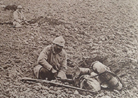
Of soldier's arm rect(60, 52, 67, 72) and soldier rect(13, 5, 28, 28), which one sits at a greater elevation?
soldier rect(13, 5, 28, 28)

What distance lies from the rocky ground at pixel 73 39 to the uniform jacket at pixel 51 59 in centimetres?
16

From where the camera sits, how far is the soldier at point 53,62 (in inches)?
62.4

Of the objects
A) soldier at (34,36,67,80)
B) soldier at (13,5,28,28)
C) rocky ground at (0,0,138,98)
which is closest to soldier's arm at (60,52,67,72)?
soldier at (34,36,67,80)

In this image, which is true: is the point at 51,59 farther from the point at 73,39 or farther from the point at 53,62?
the point at 73,39

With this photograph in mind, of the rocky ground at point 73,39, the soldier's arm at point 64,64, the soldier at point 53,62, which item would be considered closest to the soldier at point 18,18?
the rocky ground at point 73,39

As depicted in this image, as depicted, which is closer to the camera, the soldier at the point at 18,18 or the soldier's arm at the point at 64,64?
the soldier's arm at the point at 64,64

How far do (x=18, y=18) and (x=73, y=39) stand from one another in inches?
29.5

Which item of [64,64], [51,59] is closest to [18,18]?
[51,59]

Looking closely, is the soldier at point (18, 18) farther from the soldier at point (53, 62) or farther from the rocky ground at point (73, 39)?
the soldier at point (53, 62)

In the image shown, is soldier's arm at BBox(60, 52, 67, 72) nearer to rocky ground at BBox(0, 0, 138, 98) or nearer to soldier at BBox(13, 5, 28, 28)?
rocky ground at BBox(0, 0, 138, 98)

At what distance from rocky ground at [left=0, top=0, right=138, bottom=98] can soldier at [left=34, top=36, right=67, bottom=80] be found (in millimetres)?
118

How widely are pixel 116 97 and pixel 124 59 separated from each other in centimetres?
53

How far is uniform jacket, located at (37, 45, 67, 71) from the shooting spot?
1593 millimetres

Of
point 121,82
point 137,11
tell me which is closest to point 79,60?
point 121,82
